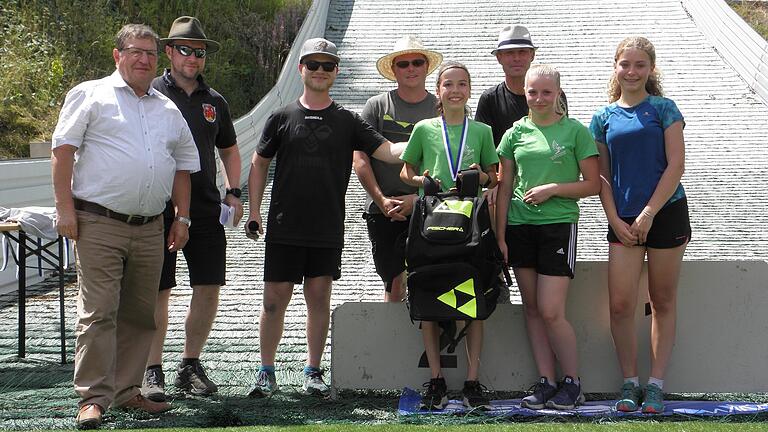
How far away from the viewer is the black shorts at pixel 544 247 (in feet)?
17.3

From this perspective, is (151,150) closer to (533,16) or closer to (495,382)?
(495,382)

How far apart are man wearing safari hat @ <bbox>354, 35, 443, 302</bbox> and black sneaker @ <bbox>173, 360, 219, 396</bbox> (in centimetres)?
113

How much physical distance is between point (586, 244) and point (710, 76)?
6.73 m

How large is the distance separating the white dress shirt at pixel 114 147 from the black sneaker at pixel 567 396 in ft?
7.25

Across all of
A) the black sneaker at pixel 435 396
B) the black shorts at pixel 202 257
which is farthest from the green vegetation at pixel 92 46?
the black sneaker at pixel 435 396

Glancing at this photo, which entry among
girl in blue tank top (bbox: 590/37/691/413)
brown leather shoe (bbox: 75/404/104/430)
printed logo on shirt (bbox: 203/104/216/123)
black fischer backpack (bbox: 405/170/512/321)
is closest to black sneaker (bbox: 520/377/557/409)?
girl in blue tank top (bbox: 590/37/691/413)

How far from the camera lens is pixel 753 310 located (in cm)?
548

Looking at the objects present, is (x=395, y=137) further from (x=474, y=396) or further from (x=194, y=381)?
(x=194, y=381)

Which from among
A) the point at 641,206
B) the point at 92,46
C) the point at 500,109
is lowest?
the point at 641,206

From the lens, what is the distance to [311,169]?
5.66 m

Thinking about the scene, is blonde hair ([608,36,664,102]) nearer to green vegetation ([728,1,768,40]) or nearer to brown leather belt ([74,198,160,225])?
brown leather belt ([74,198,160,225])

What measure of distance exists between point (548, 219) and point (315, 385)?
1527mm

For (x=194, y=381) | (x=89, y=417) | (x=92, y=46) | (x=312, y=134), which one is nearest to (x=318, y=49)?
(x=312, y=134)

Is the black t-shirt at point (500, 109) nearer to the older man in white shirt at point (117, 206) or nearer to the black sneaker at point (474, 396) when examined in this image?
the black sneaker at point (474, 396)
